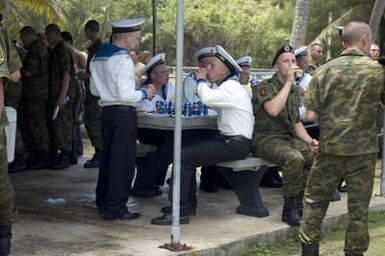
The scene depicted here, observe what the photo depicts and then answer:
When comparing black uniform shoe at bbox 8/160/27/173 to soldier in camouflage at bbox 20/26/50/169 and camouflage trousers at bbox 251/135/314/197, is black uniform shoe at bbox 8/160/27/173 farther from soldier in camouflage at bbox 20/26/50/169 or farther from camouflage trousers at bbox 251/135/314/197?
camouflage trousers at bbox 251/135/314/197

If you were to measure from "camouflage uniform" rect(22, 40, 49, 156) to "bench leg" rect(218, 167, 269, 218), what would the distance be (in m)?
3.11

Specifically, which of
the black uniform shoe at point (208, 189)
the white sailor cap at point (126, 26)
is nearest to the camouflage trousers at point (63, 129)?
the black uniform shoe at point (208, 189)

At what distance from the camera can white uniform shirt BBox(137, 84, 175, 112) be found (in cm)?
705

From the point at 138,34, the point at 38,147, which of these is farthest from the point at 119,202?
the point at 38,147

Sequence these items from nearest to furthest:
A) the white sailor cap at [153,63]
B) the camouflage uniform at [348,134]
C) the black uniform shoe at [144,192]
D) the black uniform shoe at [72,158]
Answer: the camouflage uniform at [348,134] → the white sailor cap at [153,63] → the black uniform shoe at [144,192] → the black uniform shoe at [72,158]

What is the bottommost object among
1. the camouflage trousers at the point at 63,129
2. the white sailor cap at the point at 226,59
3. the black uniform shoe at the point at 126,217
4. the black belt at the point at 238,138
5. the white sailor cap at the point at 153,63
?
the black uniform shoe at the point at 126,217

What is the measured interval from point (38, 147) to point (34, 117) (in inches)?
14.4

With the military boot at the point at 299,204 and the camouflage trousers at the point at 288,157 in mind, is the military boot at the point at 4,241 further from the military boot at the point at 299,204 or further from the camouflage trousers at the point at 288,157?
the military boot at the point at 299,204

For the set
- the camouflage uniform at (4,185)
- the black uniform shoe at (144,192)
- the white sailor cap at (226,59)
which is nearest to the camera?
the camouflage uniform at (4,185)

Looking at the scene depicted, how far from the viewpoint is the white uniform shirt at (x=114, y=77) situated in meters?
6.14

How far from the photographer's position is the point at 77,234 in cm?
599

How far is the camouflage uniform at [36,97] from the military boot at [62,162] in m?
0.18

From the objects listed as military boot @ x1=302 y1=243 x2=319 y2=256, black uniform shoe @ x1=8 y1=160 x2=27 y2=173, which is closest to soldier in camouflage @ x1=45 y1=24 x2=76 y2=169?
black uniform shoe @ x1=8 y1=160 x2=27 y2=173

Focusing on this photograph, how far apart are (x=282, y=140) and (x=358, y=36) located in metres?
1.63
